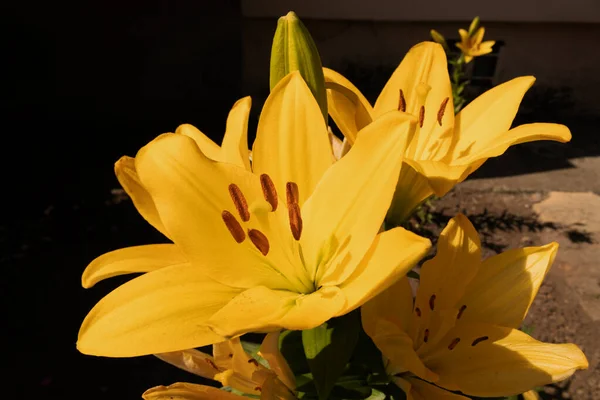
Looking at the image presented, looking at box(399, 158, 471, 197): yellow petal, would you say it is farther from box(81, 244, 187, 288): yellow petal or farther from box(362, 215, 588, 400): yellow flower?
box(81, 244, 187, 288): yellow petal

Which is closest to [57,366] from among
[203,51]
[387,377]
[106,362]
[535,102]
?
[106,362]

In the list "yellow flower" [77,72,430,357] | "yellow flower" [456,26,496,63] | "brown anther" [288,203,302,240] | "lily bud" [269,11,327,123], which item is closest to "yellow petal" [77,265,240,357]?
"yellow flower" [77,72,430,357]

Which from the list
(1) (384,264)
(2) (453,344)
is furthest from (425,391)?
(1) (384,264)

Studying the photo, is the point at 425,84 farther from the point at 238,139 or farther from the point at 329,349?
the point at 329,349

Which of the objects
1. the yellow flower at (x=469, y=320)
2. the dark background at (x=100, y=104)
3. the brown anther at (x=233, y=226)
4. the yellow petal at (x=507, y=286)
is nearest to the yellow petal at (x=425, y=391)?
the yellow flower at (x=469, y=320)

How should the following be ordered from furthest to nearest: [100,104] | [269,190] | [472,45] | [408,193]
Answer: [100,104] → [472,45] → [408,193] → [269,190]

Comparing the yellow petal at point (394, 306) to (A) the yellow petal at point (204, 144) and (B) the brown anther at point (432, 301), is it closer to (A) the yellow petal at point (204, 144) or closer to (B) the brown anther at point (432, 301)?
(B) the brown anther at point (432, 301)
